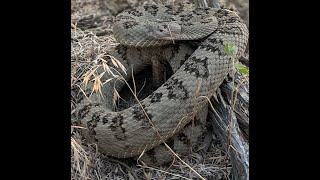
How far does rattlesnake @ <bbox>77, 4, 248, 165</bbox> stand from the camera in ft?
11.4

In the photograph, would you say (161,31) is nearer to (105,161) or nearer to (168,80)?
(168,80)

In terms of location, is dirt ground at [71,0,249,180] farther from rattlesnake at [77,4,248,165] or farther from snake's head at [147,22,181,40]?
snake's head at [147,22,181,40]

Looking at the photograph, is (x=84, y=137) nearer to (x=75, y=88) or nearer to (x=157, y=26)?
(x=75, y=88)

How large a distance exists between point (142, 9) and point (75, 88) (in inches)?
35.3

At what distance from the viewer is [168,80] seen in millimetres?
3744

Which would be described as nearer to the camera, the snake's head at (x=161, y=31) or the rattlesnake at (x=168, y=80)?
the rattlesnake at (x=168, y=80)

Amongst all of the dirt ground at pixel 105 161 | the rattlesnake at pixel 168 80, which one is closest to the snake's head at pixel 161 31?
the rattlesnake at pixel 168 80

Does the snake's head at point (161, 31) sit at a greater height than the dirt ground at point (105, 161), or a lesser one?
greater

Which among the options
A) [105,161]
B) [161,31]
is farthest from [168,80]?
[105,161]

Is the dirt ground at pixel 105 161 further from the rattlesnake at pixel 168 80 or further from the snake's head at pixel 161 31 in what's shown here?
the snake's head at pixel 161 31

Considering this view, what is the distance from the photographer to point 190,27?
3.91 metres

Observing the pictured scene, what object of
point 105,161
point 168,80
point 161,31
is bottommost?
point 105,161

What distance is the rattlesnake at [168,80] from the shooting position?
348cm
